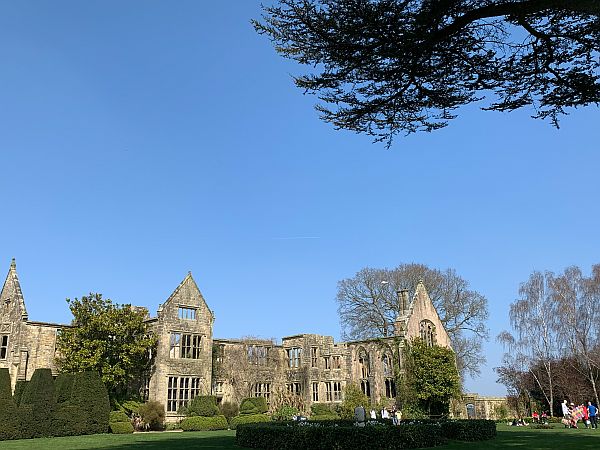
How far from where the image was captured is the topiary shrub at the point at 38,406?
2555 centimetres

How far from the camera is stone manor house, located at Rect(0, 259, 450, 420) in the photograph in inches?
1334

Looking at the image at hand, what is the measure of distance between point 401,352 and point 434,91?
90.1 ft

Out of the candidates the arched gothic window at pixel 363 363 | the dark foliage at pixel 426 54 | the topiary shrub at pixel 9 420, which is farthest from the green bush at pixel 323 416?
the dark foliage at pixel 426 54

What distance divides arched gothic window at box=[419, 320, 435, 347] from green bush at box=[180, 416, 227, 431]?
47.6ft

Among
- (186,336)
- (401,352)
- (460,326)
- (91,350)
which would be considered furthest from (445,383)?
(91,350)

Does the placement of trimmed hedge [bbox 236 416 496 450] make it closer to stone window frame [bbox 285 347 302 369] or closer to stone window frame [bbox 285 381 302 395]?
stone window frame [bbox 285 381 302 395]

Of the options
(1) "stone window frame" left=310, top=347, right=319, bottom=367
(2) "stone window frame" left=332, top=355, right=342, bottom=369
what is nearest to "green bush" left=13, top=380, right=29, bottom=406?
(1) "stone window frame" left=310, top=347, right=319, bottom=367

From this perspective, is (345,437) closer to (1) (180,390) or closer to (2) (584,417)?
(2) (584,417)

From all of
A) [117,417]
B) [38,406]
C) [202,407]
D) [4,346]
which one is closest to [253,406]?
[202,407]

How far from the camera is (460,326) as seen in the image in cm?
4456

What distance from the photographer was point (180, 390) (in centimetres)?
3519

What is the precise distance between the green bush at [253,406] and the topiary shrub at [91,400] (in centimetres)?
981

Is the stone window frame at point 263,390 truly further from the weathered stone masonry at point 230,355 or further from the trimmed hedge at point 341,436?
the trimmed hedge at point 341,436

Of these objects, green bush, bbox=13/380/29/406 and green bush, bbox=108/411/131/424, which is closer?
green bush, bbox=13/380/29/406
